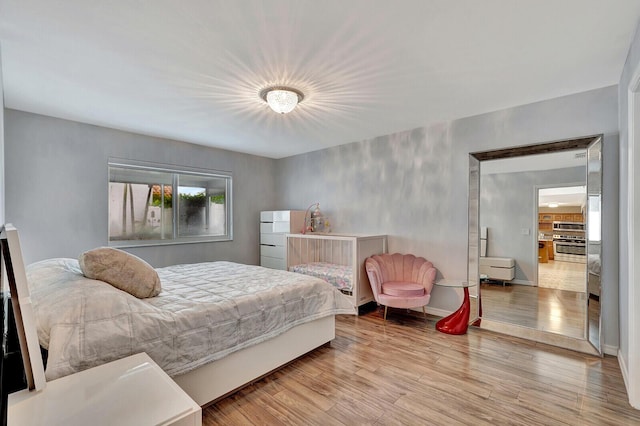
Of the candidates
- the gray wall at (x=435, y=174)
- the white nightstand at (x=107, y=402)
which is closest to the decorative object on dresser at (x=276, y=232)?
the gray wall at (x=435, y=174)

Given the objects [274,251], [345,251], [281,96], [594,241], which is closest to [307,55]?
[281,96]

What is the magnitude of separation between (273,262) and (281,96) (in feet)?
10.5

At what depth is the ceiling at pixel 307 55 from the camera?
176 centimetres

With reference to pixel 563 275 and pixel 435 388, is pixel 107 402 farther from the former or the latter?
pixel 563 275

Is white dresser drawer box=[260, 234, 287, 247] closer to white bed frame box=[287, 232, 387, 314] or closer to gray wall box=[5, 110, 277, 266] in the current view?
white bed frame box=[287, 232, 387, 314]

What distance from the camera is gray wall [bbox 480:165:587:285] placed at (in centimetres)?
363

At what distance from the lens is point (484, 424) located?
185 cm

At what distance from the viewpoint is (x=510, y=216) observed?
371cm

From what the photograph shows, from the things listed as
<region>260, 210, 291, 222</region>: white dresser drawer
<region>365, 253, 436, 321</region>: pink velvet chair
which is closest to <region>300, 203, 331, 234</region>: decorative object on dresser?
<region>260, 210, 291, 222</region>: white dresser drawer

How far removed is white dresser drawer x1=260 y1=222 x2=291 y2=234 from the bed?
7.04 feet

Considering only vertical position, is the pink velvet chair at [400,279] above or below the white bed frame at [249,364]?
above

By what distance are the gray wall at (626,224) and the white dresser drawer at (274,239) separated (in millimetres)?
4005

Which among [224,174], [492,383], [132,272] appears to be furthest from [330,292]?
[224,174]

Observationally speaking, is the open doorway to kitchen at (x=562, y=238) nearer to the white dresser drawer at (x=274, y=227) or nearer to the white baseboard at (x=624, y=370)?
the white baseboard at (x=624, y=370)
